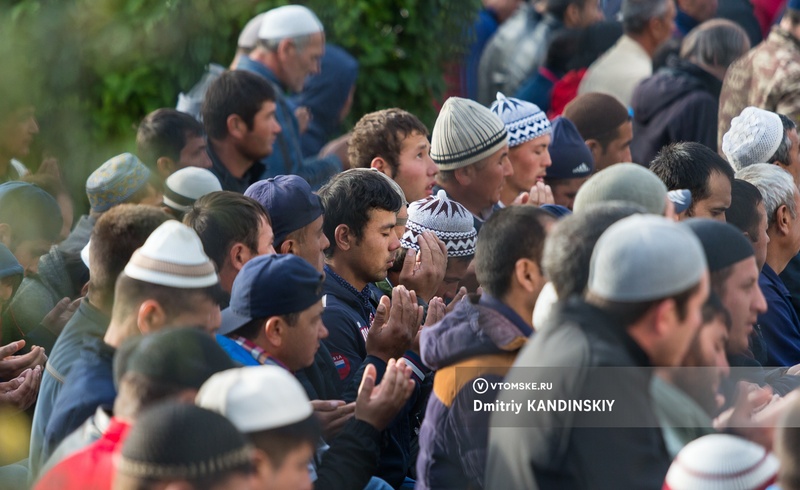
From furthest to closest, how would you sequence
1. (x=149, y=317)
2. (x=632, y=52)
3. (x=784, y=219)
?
(x=632, y=52)
(x=784, y=219)
(x=149, y=317)

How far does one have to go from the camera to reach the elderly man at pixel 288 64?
7.32 meters

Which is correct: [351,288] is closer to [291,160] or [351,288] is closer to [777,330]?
[777,330]

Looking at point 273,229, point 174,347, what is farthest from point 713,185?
point 174,347

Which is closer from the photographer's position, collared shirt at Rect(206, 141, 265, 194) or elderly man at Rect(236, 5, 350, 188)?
collared shirt at Rect(206, 141, 265, 194)

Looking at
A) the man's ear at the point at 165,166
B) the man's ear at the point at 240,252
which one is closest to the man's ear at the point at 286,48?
the man's ear at the point at 165,166

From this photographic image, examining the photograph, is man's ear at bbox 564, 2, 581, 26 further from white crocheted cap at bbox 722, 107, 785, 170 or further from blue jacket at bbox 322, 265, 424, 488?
blue jacket at bbox 322, 265, 424, 488

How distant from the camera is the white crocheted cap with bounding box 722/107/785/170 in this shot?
6211 millimetres

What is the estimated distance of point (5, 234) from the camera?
5551 mm

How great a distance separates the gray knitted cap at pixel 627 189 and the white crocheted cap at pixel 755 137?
2102 mm

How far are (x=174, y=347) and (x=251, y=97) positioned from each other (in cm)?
370

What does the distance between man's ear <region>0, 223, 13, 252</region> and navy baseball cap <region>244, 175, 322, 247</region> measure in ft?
4.14

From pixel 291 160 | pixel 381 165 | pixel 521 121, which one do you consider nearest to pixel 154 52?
pixel 291 160

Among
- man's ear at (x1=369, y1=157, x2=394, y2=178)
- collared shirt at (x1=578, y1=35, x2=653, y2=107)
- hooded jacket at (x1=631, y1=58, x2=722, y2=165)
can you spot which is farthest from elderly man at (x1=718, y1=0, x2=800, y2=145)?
man's ear at (x1=369, y1=157, x2=394, y2=178)

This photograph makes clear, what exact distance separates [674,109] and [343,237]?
11.4 ft
